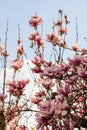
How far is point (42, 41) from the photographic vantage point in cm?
502

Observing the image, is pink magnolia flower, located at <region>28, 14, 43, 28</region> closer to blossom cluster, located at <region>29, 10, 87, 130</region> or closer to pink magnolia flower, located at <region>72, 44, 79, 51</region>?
pink magnolia flower, located at <region>72, 44, 79, 51</region>

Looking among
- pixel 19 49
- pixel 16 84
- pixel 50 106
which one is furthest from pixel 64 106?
pixel 19 49

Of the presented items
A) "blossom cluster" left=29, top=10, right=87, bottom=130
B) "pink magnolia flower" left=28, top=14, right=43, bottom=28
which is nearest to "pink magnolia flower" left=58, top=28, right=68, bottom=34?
"pink magnolia flower" left=28, top=14, right=43, bottom=28

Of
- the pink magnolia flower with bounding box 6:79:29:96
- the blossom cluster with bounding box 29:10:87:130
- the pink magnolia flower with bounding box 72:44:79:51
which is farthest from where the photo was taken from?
the pink magnolia flower with bounding box 72:44:79:51

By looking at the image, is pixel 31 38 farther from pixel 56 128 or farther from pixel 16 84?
pixel 56 128

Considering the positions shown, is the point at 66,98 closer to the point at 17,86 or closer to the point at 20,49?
the point at 17,86

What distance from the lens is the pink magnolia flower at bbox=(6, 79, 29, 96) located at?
140 inches

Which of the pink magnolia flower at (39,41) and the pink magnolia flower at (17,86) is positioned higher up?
the pink magnolia flower at (39,41)

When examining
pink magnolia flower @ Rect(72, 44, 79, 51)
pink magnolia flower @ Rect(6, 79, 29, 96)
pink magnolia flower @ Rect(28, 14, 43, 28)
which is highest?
pink magnolia flower @ Rect(28, 14, 43, 28)

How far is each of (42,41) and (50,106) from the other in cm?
309

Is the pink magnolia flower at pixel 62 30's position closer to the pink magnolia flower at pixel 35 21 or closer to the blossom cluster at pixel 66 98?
the pink magnolia flower at pixel 35 21

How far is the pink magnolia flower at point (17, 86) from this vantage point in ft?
11.7

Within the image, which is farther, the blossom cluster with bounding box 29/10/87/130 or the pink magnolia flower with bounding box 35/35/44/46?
the pink magnolia flower with bounding box 35/35/44/46

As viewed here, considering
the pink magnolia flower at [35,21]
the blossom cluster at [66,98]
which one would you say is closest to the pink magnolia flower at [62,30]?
the pink magnolia flower at [35,21]
